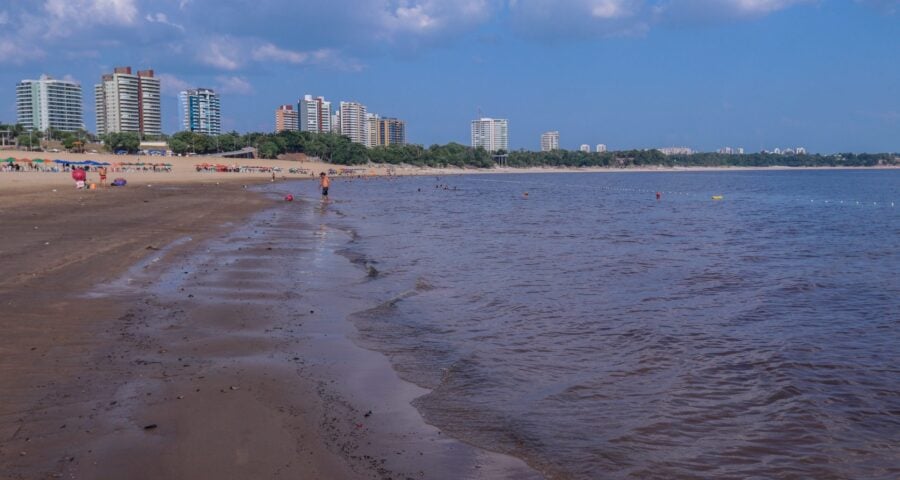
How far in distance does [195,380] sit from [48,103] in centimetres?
19083

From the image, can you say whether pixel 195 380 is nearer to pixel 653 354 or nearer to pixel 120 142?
pixel 653 354

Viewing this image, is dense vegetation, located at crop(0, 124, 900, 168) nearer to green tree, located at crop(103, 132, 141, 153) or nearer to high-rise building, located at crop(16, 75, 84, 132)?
green tree, located at crop(103, 132, 141, 153)

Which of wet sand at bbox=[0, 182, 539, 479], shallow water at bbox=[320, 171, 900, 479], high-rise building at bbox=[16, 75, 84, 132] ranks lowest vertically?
shallow water at bbox=[320, 171, 900, 479]

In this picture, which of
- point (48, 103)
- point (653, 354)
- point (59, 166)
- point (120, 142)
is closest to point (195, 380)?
point (653, 354)

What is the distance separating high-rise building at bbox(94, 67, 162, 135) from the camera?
573 ft

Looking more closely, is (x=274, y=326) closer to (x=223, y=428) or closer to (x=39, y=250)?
(x=223, y=428)

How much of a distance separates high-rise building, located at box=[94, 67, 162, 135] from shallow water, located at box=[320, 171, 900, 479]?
17755 centimetres

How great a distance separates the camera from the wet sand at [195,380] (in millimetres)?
4816

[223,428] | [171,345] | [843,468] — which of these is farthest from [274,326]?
[843,468]

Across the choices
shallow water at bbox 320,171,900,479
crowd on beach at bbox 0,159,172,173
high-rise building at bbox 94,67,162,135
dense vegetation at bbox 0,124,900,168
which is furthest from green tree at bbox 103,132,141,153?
shallow water at bbox 320,171,900,479

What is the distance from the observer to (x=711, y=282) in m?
14.0

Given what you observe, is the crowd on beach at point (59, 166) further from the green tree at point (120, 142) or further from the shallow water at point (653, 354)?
the shallow water at point (653, 354)

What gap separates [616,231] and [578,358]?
1881cm

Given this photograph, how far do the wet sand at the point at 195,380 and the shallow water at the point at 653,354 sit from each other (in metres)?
0.57
